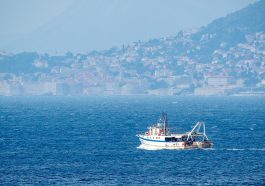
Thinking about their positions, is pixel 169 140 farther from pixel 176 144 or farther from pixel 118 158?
pixel 118 158

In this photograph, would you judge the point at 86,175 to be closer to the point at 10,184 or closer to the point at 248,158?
the point at 10,184

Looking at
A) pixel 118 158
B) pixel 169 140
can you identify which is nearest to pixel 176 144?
pixel 169 140

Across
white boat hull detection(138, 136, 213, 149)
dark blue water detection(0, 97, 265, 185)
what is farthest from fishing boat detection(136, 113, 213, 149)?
dark blue water detection(0, 97, 265, 185)

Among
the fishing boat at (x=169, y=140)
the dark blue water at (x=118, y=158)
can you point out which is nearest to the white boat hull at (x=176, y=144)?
the fishing boat at (x=169, y=140)

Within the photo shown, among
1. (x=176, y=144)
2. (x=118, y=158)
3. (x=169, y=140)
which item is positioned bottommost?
(x=118, y=158)

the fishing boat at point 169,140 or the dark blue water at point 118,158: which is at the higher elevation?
the fishing boat at point 169,140

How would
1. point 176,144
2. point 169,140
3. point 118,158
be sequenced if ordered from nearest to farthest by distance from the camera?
point 118,158 → point 176,144 → point 169,140

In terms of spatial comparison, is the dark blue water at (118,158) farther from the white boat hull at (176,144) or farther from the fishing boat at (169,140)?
the fishing boat at (169,140)

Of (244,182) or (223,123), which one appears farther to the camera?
(223,123)

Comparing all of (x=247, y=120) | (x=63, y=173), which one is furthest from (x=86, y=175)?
(x=247, y=120)

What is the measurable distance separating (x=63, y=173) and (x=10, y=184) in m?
8.80

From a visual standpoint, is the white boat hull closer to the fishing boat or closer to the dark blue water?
the fishing boat

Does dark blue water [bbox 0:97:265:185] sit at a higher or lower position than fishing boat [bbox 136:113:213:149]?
lower

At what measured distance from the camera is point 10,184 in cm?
8812
